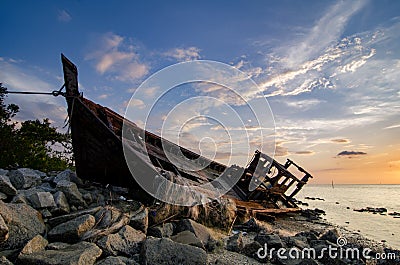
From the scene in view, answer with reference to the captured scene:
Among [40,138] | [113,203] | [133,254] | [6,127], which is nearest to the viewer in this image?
[133,254]

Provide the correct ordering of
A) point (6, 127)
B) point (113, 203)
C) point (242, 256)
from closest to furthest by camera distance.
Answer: point (242, 256)
point (113, 203)
point (6, 127)

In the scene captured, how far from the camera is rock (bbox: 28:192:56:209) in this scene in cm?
485

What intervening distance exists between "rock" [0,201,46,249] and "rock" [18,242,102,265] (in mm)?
663

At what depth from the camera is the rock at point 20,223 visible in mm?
3832

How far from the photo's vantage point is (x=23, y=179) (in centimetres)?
624

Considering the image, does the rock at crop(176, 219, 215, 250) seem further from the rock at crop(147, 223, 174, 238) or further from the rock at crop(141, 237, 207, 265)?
the rock at crop(141, 237, 207, 265)

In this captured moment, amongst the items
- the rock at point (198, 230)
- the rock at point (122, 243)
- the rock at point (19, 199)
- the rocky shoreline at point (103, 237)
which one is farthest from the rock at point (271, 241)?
the rock at point (19, 199)

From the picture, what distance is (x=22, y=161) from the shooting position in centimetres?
1082

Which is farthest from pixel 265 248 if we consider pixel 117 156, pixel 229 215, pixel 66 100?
pixel 66 100

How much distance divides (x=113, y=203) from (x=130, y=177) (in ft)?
2.63

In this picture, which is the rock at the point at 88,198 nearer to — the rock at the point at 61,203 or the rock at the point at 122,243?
the rock at the point at 61,203

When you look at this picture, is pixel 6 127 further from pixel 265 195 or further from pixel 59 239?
pixel 265 195

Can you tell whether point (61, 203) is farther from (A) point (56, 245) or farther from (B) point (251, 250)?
(B) point (251, 250)

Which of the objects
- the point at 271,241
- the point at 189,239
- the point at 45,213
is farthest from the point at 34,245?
the point at 271,241
